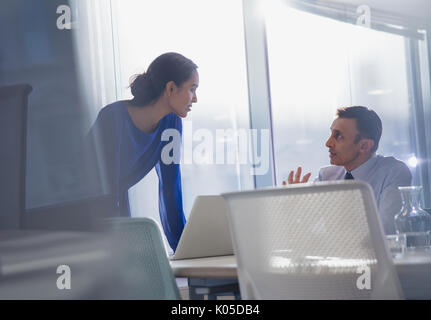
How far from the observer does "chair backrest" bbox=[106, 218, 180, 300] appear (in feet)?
6.38

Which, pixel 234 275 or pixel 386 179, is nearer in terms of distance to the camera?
pixel 234 275

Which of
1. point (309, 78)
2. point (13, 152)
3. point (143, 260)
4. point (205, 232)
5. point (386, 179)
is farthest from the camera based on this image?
point (309, 78)

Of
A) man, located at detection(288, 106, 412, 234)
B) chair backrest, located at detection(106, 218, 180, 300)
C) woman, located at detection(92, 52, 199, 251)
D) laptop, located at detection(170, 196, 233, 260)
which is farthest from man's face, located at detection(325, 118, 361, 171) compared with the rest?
chair backrest, located at detection(106, 218, 180, 300)

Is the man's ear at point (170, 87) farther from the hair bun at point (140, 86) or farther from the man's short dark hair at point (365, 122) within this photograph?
the man's short dark hair at point (365, 122)

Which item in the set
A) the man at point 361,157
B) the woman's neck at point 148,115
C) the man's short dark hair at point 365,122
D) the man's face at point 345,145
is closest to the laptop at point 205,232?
the man at point 361,157

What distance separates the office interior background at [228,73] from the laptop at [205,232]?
1.58 meters

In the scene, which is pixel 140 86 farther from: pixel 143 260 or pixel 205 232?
pixel 143 260

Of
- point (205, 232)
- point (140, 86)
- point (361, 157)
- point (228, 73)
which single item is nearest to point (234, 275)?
point (205, 232)

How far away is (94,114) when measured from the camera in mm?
3836

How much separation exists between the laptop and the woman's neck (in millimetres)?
1711

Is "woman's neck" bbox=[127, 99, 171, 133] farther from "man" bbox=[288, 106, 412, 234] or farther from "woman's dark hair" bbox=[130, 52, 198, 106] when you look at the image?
"man" bbox=[288, 106, 412, 234]

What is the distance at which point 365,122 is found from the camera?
3.32 m

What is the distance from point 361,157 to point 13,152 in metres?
1.95
